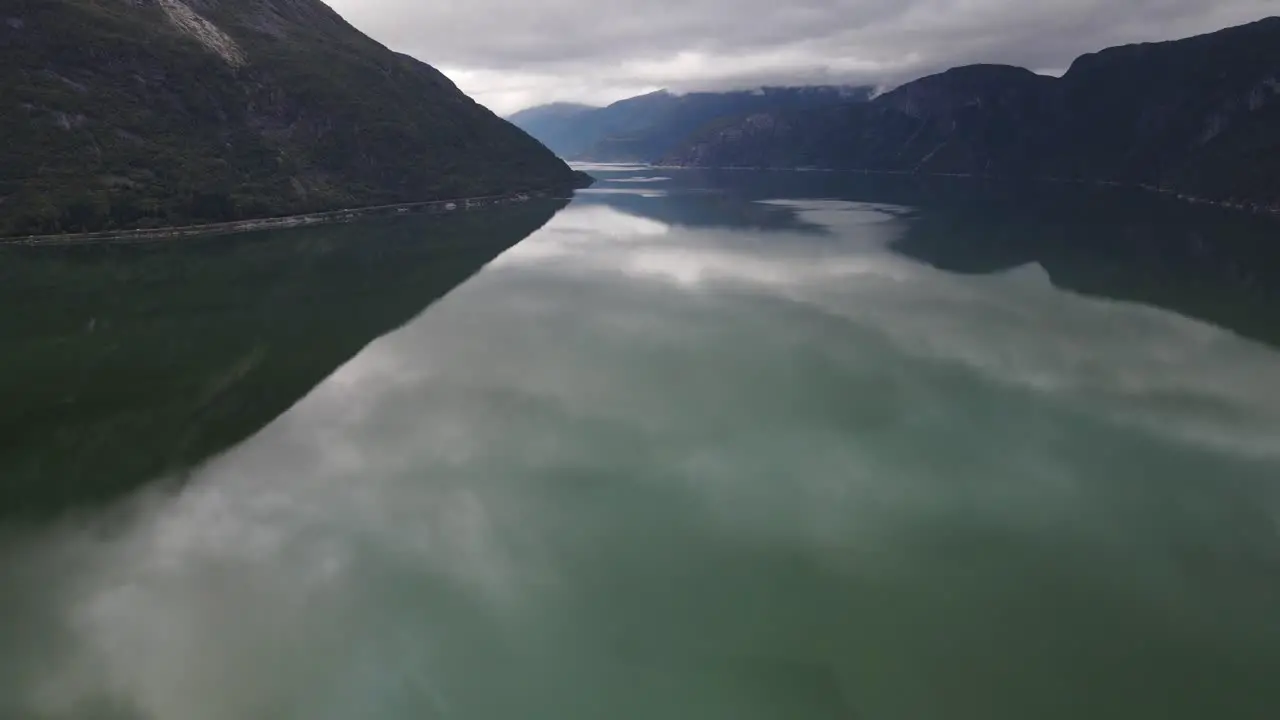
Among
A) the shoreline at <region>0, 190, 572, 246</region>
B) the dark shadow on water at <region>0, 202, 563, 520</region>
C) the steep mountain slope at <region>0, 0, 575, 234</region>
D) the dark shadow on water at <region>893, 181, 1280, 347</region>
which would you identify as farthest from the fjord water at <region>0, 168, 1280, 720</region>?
the steep mountain slope at <region>0, 0, 575, 234</region>

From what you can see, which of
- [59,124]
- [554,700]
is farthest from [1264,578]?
[59,124]

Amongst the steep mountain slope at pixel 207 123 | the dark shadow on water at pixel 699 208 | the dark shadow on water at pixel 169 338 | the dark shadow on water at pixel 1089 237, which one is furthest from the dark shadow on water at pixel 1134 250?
the steep mountain slope at pixel 207 123

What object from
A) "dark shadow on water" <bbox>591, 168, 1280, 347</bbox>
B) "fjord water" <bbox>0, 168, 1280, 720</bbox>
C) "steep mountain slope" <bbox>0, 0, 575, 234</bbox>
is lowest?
"dark shadow on water" <bbox>591, 168, 1280, 347</bbox>

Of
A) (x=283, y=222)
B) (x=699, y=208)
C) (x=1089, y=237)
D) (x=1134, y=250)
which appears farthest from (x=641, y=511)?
(x=699, y=208)

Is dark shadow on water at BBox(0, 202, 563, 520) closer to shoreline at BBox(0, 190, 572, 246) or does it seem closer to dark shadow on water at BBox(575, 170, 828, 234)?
shoreline at BBox(0, 190, 572, 246)

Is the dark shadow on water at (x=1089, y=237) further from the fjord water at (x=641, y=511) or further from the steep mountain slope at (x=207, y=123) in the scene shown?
the steep mountain slope at (x=207, y=123)

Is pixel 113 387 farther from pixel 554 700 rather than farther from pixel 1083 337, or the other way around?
pixel 1083 337
